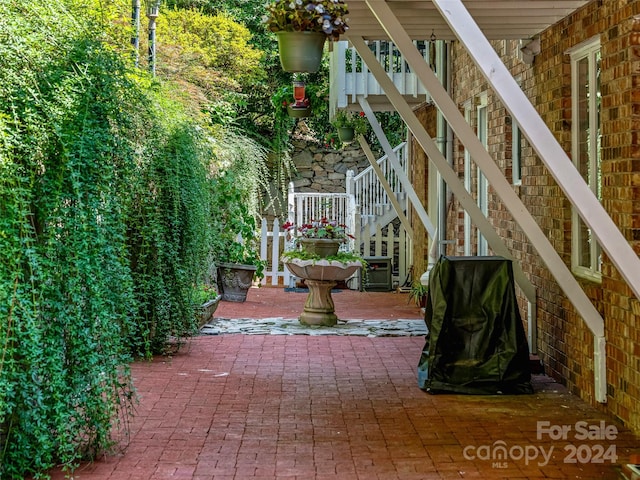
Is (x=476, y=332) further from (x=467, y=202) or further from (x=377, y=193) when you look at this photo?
(x=377, y=193)

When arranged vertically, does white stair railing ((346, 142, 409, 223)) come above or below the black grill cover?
above

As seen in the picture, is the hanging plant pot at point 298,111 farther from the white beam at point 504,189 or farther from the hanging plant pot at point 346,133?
the white beam at point 504,189

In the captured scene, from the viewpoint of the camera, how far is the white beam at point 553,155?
17.0 feet

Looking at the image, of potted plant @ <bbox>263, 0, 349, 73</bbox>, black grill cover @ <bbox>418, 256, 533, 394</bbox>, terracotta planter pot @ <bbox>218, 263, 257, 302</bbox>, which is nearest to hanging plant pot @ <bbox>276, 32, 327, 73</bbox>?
potted plant @ <bbox>263, 0, 349, 73</bbox>

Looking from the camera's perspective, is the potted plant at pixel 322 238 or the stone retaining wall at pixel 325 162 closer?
the potted plant at pixel 322 238

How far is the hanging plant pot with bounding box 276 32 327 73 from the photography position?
723 centimetres

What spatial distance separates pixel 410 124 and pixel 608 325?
290cm

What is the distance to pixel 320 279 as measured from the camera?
36.3 ft

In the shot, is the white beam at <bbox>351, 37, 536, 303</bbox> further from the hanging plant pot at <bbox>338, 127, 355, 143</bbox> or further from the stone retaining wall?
the stone retaining wall

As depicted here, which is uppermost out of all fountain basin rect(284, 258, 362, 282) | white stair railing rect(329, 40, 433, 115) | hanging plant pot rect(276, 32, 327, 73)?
white stair railing rect(329, 40, 433, 115)

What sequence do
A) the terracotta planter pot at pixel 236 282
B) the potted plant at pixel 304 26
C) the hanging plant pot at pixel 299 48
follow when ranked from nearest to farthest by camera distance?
the potted plant at pixel 304 26 < the hanging plant pot at pixel 299 48 < the terracotta planter pot at pixel 236 282

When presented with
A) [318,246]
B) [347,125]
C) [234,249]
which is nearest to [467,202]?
[318,246]

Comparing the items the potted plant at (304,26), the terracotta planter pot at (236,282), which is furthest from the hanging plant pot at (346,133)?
the potted plant at (304,26)

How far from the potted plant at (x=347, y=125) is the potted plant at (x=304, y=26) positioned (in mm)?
6962
